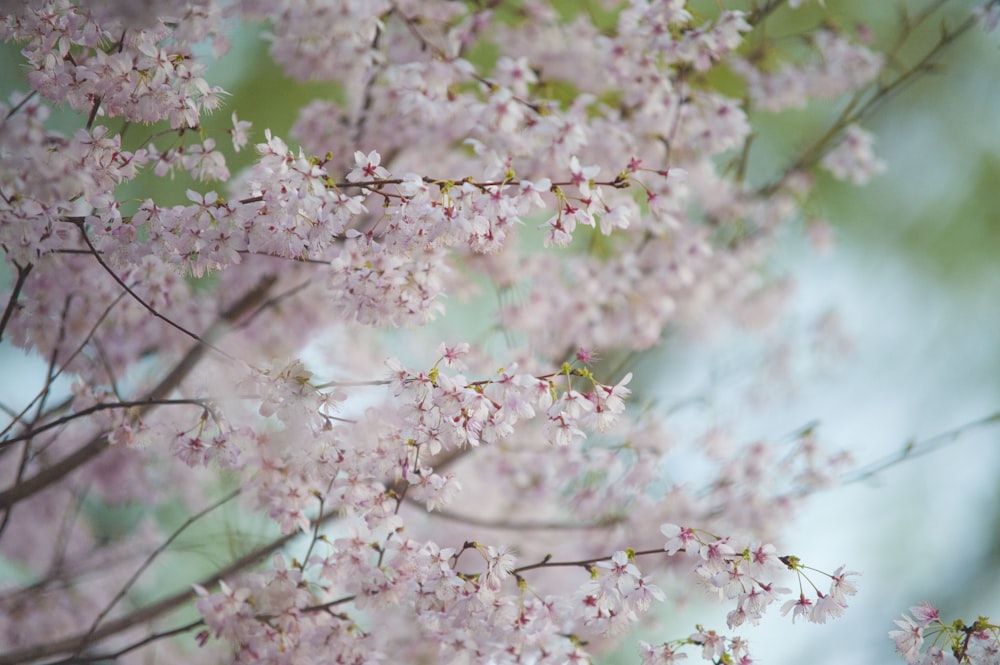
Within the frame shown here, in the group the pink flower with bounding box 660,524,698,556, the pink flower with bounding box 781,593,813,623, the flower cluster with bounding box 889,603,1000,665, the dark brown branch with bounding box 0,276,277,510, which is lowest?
the flower cluster with bounding box 889,603,1000,665

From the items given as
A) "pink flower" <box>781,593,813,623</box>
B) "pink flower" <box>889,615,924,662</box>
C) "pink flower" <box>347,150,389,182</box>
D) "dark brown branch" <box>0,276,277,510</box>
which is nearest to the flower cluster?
"pink flower" <box>889,615,924,662</box>

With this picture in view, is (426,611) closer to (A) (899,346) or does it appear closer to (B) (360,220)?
(B) (360,220)

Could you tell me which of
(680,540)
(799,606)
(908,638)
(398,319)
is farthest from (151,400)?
(908,638)

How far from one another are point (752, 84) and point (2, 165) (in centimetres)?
183

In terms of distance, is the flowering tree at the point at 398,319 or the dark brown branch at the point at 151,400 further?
the dark brown branch at the point at 151,400

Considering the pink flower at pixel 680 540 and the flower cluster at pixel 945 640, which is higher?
the pink flower at pixel 680 540

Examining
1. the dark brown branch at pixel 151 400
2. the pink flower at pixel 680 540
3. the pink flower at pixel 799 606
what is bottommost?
the pink flower at pixel 799 606

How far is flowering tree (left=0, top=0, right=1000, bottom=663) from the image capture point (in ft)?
4.20

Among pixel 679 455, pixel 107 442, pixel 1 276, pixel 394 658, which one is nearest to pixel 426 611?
pixel 394 658

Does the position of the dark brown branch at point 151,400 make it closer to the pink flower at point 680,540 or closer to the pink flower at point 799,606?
the pink flower at point 680,540

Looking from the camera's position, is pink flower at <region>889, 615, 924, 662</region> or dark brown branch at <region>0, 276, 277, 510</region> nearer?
pink flower at <region>889, 615, 924, 662</region>

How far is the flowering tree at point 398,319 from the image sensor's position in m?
1.28

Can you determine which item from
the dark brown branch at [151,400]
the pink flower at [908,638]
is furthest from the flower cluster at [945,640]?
the dark brown branch at [151,400]

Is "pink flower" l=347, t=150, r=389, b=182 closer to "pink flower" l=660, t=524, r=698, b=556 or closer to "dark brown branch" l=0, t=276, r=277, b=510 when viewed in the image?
"dark brown branch" l=0, t=276, r=277, b=510
